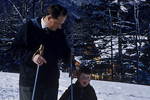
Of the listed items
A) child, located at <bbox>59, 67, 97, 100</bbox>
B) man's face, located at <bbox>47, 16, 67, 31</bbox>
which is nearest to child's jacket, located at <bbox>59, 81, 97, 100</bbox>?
child, located at <bbox>59, 67, 97, 100</bbox>

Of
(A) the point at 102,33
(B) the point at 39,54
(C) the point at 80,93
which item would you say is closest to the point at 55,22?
(B) the point at 39,54

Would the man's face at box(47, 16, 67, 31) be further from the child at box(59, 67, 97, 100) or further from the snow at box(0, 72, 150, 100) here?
the snow at box(0, 72, 150, 100)

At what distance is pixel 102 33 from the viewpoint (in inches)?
371

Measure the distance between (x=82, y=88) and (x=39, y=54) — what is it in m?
1.00

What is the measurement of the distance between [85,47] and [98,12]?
1.73 metres

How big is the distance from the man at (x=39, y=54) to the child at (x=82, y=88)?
25.3 inches

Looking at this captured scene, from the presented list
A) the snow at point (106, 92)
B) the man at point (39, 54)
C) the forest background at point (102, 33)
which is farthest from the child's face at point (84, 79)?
the forest background at point (102, 33)

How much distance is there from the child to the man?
0.64 meters

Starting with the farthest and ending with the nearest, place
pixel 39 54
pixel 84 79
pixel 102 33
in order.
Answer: pixel 102 33, pixel 84 79, pixel 39 54

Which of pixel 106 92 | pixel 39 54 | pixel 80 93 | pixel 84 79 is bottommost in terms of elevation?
pixel 106 92

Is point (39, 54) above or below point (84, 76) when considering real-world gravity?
above

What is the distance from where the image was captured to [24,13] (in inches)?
308

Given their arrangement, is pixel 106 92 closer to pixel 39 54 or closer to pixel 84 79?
pixel 84 79

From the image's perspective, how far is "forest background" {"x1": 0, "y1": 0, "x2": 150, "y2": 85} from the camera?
7769 mm
